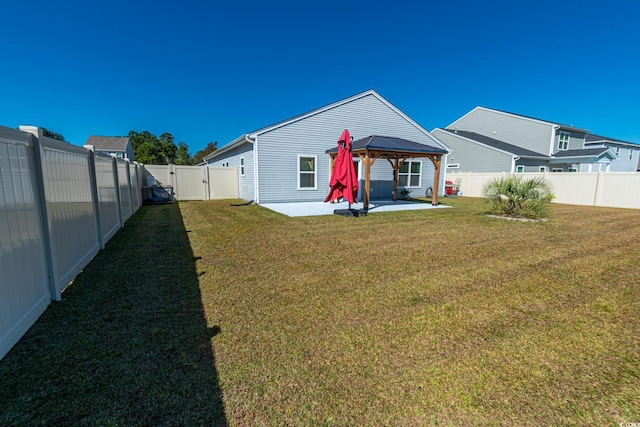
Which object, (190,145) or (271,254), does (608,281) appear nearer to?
(271,254)

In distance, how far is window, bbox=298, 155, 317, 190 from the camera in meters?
13.2

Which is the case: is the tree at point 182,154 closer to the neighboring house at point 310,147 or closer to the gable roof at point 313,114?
the gable roof at point 313,114

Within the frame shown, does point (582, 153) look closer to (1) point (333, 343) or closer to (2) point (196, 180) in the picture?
(2) point (196, 180)

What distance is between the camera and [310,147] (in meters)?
13.2

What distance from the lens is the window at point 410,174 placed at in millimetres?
15881

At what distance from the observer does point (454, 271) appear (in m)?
4.28

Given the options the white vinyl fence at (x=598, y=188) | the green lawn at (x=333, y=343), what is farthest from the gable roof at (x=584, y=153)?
the green lawn at (x=333, y=343)

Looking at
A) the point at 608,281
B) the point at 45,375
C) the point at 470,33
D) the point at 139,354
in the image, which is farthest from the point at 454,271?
the point at 470,33

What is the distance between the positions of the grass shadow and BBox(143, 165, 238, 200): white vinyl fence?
494 inches

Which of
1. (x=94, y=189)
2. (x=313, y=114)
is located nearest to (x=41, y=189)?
(x=94, y=189)

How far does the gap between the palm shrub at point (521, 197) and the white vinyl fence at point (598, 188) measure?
714cm

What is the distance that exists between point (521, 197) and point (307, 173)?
8.40 m

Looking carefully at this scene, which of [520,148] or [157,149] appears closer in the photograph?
[520,148]

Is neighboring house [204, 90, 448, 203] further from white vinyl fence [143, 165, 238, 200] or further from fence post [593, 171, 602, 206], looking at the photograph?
fence post [593, 171, 602, 206]
